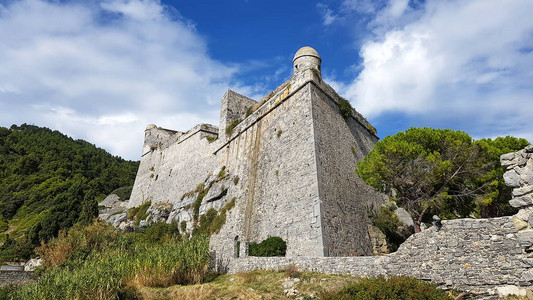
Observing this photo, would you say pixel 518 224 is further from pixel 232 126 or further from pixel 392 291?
pixel 232 126

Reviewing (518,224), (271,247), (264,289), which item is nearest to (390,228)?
(271,247)

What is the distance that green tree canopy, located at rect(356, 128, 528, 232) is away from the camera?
45.8ft

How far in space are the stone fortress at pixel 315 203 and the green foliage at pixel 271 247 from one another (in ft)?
1.11

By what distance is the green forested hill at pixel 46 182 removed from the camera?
81.4 ft

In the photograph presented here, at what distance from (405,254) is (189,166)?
2385cm

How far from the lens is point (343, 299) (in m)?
6.55

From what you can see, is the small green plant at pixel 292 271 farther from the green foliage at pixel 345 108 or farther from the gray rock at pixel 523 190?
the green foliage at pixel 345 108

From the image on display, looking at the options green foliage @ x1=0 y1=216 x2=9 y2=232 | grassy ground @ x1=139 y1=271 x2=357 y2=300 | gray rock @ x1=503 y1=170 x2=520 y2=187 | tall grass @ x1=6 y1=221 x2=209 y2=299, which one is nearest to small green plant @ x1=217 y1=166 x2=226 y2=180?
tall grass @ x1=6 y1=221 x2=209 y2=299

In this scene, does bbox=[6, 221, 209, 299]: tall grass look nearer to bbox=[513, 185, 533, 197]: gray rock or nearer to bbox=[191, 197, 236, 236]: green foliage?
bbox=[191, 197, 236, 236]: green foliage

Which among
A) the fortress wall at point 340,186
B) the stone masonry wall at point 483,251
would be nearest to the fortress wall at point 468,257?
the stone masonry wall at point 483,251

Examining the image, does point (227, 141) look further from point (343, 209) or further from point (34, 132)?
point (34, 132)

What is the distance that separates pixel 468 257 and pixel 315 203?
747 centimetres

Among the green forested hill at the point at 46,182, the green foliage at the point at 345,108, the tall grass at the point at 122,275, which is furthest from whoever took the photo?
the green forested hill at the point at 46,182

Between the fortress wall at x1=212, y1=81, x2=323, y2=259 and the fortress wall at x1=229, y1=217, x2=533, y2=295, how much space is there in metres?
5.07
